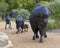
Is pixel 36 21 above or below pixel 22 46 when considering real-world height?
above

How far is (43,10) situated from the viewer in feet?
36.7

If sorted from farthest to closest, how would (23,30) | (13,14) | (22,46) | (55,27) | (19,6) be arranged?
(19,6)
(13,14)
(55,27)
(23,30)
(22,46)

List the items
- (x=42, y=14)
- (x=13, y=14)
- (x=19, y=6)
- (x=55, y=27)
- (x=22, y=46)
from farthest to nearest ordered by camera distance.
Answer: (x=19, y=6) < (x=13, y=14) < (x=55, y=27) < (x=42, y=14) < (x=22, y=46)

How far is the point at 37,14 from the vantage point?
37.1 ft

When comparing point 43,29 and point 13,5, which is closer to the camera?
point 43,29

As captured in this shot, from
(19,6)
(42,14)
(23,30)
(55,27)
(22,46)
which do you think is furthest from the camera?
(19,6)

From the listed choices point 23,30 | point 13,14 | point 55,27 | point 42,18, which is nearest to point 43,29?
point 42,18

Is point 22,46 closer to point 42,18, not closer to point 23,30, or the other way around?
point 42,18

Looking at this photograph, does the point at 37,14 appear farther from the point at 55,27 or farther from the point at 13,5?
the point at 13,5

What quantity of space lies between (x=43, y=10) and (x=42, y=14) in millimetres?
191

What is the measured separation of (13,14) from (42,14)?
24.5 m

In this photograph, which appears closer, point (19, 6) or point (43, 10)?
point (43, 10)

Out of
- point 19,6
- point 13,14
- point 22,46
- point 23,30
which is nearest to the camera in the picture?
point 22,46

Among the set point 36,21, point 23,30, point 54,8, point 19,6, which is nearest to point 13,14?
point 19,6
